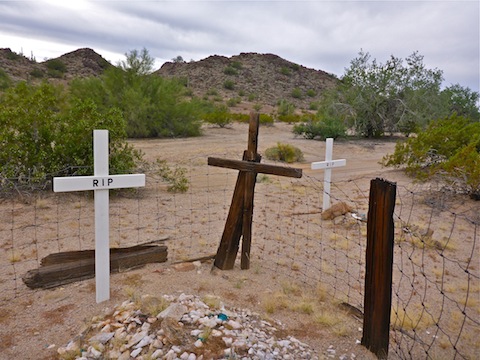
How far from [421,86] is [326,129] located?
274 inches

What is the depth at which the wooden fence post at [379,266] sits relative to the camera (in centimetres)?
376

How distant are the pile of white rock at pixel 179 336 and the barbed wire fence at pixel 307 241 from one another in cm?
123

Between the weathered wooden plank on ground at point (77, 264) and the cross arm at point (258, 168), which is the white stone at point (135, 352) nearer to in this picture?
the weathered wooden plank on ground at point (77, 264)

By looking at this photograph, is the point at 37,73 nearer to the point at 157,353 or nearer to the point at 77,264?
the point at 77,264

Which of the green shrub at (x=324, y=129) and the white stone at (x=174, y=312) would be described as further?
the green shrub at (x=324, y=129)

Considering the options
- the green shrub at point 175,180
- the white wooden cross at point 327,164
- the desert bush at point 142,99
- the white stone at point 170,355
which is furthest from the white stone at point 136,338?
the desert bush at point 142,99

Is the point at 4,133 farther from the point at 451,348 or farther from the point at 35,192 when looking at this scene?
the point at 451,348

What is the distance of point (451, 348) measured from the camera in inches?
174

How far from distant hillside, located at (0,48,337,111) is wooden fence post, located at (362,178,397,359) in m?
43.2

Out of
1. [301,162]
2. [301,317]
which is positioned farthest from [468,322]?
[301,162]

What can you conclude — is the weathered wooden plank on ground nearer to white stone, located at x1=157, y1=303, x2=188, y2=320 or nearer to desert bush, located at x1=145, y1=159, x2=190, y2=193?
white stone, located at x1=157, y1=303, x2=188, y2=320

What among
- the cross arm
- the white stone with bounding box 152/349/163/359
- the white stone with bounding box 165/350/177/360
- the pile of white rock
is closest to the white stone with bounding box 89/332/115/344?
the pile of white rock

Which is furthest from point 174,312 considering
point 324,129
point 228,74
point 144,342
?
point 228,74

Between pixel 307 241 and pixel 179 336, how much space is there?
4.21m
